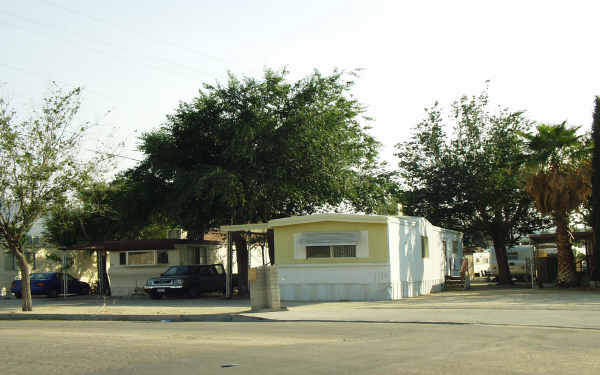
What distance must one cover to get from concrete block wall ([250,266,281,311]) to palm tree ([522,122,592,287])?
14.4 metres

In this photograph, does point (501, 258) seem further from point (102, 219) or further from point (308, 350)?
point (308, 350)

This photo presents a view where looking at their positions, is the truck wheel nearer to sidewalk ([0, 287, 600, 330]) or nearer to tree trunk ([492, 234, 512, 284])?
sidewalk ([0, 287, 600, 330])

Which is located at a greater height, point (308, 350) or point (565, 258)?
point (565, 258)

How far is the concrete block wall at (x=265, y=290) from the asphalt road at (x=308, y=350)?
14.7 ft

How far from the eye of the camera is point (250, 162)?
1092 inches

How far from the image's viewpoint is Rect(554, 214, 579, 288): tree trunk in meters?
28.6

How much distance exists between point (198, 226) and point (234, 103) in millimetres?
6021

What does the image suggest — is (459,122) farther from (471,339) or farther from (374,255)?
(471,339)

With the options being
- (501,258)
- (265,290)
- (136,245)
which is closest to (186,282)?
(136,245)

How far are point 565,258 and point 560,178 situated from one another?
364 centimetres

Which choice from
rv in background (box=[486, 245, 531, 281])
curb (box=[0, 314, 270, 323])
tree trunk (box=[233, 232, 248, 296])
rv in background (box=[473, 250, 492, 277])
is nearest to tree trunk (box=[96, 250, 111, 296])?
tree trunk (box=[233, 232, 248, 296])

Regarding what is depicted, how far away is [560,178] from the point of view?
27969mm

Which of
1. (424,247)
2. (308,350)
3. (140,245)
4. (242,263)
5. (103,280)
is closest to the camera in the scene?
(308,350)

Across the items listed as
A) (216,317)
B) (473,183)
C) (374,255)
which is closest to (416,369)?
(216,317)
